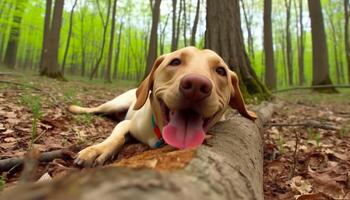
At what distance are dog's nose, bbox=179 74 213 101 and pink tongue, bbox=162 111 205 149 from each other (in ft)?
0.81

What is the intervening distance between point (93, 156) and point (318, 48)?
1285 cm

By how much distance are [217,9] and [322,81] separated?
8.33 meters

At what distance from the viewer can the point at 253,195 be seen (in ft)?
4.42

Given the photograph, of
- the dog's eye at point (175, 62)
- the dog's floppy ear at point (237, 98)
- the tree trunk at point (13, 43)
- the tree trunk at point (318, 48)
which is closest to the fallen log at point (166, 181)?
the dog's eye at point (175, 62)

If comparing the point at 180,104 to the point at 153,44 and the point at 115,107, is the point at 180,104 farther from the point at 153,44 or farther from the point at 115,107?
the point at 153,44

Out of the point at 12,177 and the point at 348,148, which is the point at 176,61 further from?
the point at 348,148

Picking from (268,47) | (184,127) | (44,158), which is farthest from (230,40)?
(268,47)

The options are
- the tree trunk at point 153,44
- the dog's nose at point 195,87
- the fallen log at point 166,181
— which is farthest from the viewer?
the tree trunk at point 153,44

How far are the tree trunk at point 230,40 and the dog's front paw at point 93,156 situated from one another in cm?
388

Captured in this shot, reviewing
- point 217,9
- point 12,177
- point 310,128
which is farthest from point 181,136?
point 217,9

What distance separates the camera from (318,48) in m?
13.4

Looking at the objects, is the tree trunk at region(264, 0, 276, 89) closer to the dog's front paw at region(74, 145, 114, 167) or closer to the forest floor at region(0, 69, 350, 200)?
the forest floor at region(0, 69, 350, 200)

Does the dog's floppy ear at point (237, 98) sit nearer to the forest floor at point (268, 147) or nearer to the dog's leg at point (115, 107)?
the forest floor at point (268, 147)

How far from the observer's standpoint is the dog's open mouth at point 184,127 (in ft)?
7.02
